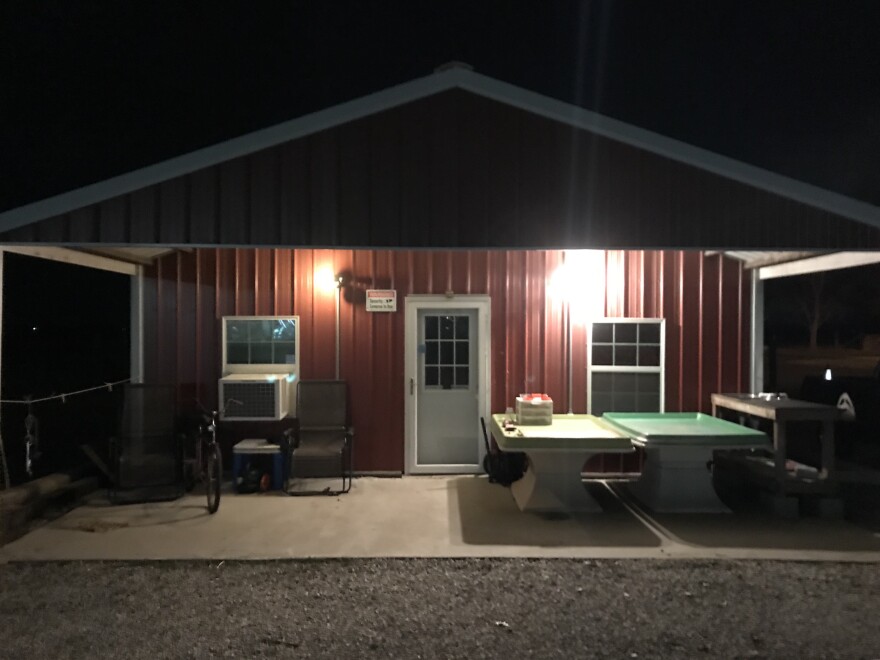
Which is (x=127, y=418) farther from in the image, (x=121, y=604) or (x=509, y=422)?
(x=509, y=422)

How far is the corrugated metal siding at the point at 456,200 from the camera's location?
481 cm

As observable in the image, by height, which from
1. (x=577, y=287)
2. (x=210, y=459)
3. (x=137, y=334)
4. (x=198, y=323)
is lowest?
(x=210, y=459)

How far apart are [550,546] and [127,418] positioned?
4.37m

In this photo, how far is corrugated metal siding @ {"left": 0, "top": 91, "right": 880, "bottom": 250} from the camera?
4812mm

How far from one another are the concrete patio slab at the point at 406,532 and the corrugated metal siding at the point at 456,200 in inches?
89.8

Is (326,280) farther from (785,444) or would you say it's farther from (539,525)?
(785,444)

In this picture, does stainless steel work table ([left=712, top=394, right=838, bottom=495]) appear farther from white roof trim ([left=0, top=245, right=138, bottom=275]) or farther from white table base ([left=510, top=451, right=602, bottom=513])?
white roof trim ([left=0, top=245, right=138, bottom=275])

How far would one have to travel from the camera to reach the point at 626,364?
7180mm

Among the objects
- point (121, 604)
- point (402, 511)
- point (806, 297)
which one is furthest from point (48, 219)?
point (806, 297)

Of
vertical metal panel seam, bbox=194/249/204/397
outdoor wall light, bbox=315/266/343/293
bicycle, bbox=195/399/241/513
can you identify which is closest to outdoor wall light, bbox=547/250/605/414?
outdoor wall light, bbox=315/266/343/293

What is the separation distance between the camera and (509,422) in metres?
6.32

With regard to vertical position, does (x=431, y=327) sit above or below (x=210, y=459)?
above

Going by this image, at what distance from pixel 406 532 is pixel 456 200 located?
2.67 metres

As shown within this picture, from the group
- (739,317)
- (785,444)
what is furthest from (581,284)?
A: (785,444)
